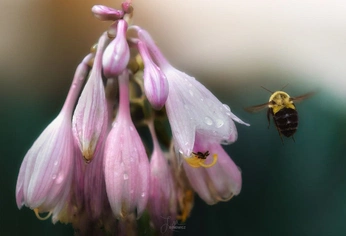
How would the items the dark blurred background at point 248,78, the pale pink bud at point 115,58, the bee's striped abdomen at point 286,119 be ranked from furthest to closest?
1. the dark blurred background at point 248,78
2. the bee's striped abdomen at point 286,119
3. the pale pink bud at point 115,58

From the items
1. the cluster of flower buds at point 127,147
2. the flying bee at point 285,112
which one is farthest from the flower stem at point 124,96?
the flying bee at point 285,112

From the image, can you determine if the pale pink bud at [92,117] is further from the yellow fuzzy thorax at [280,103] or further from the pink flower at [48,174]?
the yellow fuzzy thorax at [280,103]

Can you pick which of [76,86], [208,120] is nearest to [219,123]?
[208,120]

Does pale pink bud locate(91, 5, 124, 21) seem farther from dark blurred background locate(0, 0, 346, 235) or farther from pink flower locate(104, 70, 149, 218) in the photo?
dark blurred background locate(0, 0, 346, 235)

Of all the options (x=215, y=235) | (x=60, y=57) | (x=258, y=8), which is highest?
(x=258, y=8)

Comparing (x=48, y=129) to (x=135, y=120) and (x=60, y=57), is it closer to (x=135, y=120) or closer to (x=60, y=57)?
(x=135, y=120)

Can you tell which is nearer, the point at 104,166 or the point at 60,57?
the point at 104,166

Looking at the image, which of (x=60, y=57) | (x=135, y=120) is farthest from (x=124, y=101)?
(x=60, y=57)
